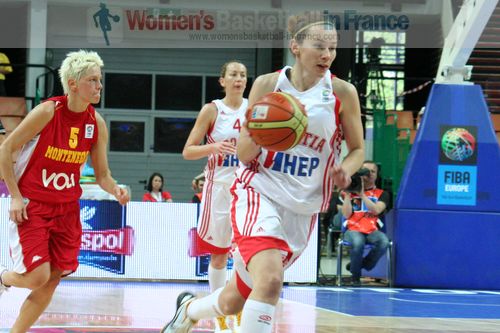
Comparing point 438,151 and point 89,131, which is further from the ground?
point 438,151

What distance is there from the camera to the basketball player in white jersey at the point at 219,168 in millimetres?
7263

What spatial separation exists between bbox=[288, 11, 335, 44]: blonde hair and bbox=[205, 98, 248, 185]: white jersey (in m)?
2.19

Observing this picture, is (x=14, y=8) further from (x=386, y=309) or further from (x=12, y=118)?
(x=386, y=309)

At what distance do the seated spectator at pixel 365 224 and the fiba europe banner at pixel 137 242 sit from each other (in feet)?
1.97

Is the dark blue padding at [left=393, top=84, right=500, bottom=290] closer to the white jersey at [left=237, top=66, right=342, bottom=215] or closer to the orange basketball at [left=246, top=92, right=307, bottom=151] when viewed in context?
the white jersey at [left=237, top=66, right=342, bottom=215]

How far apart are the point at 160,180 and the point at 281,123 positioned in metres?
10.3

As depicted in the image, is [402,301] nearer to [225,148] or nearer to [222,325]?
[222,325]

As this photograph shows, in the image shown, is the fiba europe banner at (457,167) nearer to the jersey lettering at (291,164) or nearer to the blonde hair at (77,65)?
the blonde hair at (77,65)

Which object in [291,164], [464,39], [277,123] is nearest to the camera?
[277,123]

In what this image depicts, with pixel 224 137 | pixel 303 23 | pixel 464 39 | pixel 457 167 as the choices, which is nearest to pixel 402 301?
pixel 457 167

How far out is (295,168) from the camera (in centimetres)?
496

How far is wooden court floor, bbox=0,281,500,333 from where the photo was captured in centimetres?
733

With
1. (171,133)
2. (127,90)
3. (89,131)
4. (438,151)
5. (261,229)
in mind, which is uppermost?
(127,90)

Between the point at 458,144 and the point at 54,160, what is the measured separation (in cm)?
848
